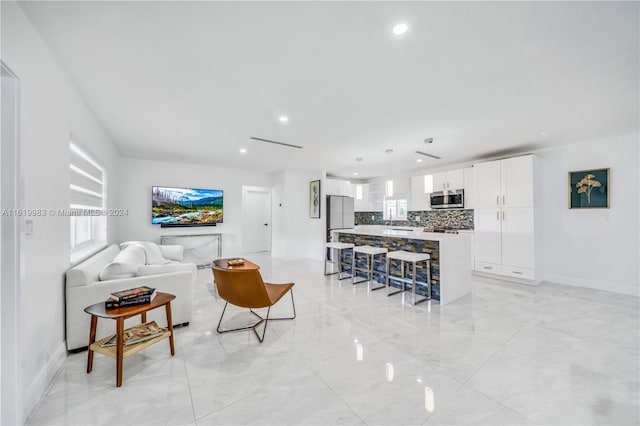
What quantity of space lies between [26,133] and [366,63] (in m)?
2.41

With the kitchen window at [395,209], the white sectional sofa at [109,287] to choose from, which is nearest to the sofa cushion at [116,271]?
the white sectional sofa at [109,287]

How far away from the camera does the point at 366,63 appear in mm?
2143

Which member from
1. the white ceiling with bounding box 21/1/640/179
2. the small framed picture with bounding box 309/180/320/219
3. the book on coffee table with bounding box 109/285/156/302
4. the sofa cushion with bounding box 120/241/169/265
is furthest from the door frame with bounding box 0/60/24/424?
the small framed picture with bounding box 309/180/320/219

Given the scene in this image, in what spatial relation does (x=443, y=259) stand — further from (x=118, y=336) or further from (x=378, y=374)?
(x=118, y=336)

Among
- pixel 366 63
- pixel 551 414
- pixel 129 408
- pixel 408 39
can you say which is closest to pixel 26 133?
pixel 129 408

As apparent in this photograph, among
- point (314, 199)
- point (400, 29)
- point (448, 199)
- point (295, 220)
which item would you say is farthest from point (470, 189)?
point (400, 29)

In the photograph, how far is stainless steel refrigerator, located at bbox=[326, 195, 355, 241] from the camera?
7316 mm

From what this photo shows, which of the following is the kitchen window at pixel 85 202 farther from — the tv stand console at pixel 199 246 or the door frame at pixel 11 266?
the tv stand console at pixel 199 246

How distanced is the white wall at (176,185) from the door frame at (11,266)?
4.43 meters

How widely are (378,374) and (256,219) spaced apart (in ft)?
22.1

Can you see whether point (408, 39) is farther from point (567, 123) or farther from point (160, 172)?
point (160, 172)

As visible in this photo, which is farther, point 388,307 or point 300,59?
point 388,307

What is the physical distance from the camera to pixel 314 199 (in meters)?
7.20

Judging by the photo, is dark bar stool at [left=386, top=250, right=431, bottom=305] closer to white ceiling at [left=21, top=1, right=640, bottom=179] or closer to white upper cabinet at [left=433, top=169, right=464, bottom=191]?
white ceiling at [left=21, top=1, right=640, bottom=179]
